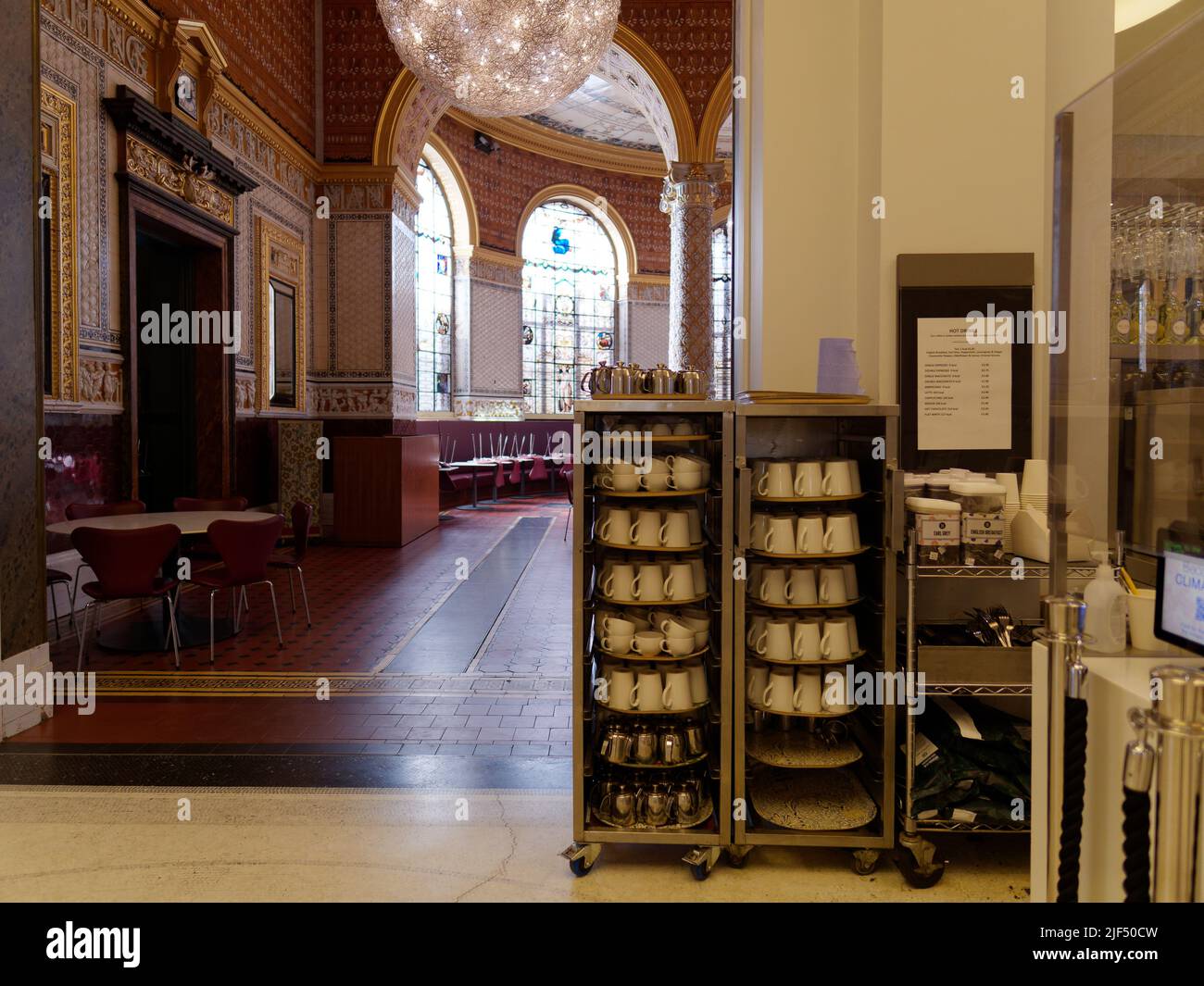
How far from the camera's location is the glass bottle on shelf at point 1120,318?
150 centimetres

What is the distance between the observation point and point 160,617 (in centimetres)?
593

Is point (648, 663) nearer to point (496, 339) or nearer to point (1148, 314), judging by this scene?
point (1148, 314)

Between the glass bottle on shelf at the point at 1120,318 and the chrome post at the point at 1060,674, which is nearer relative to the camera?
the chrome post at the point at 1060,674

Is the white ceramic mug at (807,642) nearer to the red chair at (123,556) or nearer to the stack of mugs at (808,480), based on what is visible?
the stack of mugs at (808,480)

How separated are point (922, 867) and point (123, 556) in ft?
13.7

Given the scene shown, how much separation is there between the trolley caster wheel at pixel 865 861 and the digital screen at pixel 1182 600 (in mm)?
1470

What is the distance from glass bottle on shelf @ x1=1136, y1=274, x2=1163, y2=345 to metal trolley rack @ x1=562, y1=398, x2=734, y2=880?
114 cm

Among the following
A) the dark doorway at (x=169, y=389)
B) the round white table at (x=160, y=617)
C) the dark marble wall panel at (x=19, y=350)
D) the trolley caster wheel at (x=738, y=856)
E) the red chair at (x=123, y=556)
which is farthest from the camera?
the dark doorway at (x=169, y=389)

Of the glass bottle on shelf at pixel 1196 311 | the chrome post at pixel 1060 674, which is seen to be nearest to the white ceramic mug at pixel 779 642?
the chrome post at pixel 1060 674

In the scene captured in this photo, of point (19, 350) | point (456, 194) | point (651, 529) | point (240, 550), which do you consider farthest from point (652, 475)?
point (456, 194)
